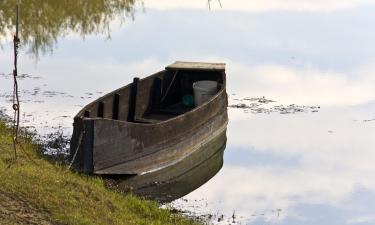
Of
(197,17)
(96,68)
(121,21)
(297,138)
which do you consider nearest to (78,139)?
(297,138)

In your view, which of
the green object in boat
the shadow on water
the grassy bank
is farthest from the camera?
the shadow on water

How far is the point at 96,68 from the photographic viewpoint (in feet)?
96.7

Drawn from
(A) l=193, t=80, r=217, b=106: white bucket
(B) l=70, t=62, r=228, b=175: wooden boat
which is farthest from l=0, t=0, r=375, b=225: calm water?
(A) l=193, t=80, r=217, b=106: white bucket

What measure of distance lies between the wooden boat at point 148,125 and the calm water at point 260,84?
1.33 meters

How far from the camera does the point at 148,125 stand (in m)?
15.5

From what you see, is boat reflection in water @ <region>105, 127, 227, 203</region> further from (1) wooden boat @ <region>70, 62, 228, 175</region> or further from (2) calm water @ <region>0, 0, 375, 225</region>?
(2) calm water @ <region>0, 0, 375, 225</region>

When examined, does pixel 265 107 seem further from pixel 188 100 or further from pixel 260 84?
pixel 188 100

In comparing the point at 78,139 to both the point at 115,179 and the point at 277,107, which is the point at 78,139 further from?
the point at 277,107

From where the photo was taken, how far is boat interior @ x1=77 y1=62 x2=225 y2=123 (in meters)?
17.5

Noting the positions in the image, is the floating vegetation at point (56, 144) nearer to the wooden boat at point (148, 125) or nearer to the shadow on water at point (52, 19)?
the wooden boat at point (148, 125)

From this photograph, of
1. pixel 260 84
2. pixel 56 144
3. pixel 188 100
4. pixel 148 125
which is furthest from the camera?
pixel 260 84

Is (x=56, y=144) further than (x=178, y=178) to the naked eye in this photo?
Yes

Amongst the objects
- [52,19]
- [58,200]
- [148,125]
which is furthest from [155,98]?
[52,19]

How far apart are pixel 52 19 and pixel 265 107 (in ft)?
49.9
